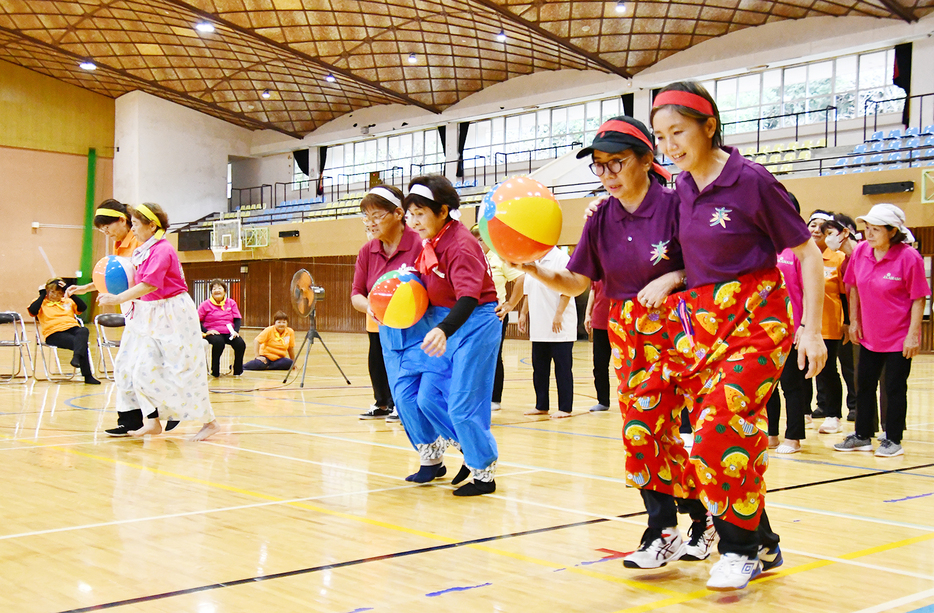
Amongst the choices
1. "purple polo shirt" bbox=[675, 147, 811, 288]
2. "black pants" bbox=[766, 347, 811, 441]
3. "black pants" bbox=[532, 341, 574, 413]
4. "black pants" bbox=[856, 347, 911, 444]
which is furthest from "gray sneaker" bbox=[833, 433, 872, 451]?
"purple polo shirt" bbox=[675, 147, 811, 288]

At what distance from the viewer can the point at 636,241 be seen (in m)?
2.95

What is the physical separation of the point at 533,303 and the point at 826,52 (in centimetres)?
1771

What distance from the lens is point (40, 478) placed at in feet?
15.0

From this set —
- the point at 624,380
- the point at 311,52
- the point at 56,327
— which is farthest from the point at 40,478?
the point at 311,52

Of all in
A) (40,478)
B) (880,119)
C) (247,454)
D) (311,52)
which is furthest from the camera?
(311,52)

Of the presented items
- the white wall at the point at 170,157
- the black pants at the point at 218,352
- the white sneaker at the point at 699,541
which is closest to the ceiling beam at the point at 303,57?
the white wall at the point at 170,157

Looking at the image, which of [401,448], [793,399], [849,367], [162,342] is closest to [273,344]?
[162,342]

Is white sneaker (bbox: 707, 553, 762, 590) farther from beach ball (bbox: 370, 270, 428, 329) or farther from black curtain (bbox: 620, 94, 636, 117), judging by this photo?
black curtain (bbox: 620, 94, 636, 117)

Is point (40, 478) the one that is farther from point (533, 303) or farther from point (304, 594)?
point (533, 303)

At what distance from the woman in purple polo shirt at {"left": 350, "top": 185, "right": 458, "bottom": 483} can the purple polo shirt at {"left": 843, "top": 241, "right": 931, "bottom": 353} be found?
2835 mm

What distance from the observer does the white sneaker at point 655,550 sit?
2836 mm

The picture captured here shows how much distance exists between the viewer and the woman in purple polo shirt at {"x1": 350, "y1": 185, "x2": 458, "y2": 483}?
4402mm

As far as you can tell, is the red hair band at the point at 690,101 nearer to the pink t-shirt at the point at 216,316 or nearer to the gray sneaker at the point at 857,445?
the gray sneaker at the point at 857,445

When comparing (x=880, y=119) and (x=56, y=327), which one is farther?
(x=880, y=119)
